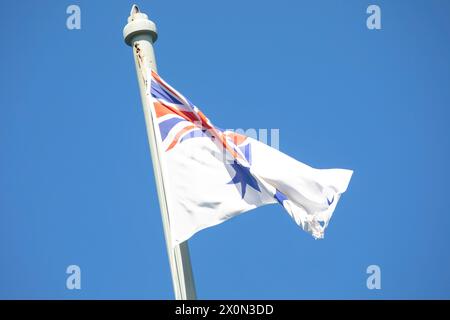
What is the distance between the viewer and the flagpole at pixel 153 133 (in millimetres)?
14375

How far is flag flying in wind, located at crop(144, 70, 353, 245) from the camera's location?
15.3 metres

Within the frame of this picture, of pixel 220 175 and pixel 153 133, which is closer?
pixel 153 133

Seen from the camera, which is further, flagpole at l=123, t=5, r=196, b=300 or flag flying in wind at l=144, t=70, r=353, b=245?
flag flying in wind at l=144, t=70, r=353, b=245

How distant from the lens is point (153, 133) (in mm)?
15617

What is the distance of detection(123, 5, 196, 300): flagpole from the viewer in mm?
14375

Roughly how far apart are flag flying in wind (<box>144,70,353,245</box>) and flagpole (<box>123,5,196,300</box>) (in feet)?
0.44

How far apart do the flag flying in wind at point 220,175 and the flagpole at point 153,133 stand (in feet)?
0.44

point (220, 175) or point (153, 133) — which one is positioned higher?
point (153, 133)

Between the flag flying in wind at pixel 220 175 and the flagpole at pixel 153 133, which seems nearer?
the flagpole at pixel 153 133

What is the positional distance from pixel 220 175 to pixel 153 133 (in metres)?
1.17
